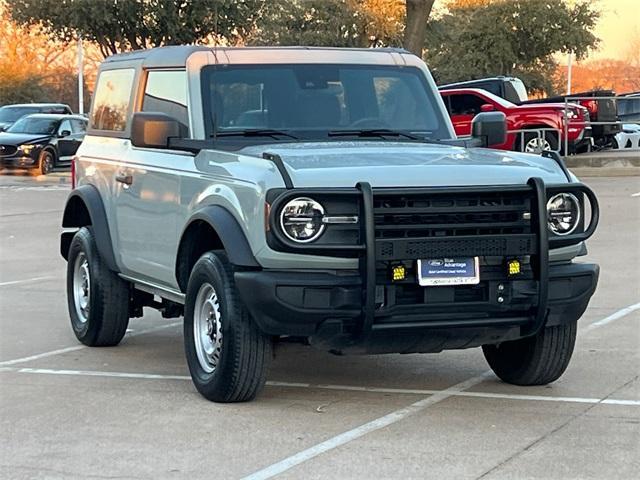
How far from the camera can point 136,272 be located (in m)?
8.31

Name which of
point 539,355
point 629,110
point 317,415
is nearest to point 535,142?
point 629,110

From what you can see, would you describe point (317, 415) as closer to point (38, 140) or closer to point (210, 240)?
point (210, 240)

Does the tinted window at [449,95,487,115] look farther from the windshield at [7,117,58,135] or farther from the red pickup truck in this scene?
the windshield at [7,117,58,135]

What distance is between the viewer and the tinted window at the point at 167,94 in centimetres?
802

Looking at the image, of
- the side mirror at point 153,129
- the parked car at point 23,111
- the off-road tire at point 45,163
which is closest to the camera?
the side mirror at point 153,129

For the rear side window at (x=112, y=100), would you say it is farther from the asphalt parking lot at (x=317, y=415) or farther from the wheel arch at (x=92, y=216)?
the asphalt parking lot at (x=317, y=415)

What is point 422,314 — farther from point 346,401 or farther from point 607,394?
point 607,394

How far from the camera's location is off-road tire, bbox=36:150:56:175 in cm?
3131

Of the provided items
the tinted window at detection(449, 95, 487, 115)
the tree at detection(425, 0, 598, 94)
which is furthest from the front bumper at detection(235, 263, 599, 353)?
the tree at detection(425, 0, 598, 94)

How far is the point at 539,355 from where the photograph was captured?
7234 mm

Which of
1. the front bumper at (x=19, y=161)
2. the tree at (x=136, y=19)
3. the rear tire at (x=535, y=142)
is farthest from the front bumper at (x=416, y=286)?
the tree at (x=136, y=19)

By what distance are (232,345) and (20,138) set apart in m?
25.8

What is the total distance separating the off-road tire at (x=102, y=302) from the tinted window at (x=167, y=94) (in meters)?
1.14

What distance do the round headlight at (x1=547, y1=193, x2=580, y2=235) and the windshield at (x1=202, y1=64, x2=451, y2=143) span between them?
1515mm
